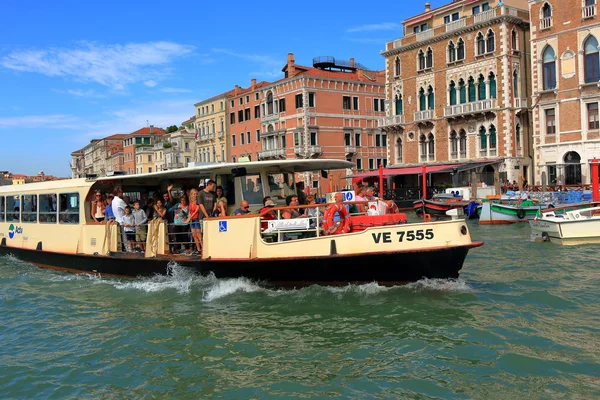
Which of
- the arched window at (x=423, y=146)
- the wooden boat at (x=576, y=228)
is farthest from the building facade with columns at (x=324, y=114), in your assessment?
the wooden boat at (x=576, y=228)

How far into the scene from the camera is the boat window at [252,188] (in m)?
11.3

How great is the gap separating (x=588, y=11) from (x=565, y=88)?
4.25 metres

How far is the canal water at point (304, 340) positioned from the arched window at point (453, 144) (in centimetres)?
2864

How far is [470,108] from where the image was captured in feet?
125

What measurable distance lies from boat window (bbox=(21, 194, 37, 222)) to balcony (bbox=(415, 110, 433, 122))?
A: 31.3 meters

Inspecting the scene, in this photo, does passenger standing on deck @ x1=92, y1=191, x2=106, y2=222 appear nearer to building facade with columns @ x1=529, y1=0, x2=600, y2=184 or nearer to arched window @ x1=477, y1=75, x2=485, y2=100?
building facade with columns @ x1=529, y1=0, x2=600, y2=184

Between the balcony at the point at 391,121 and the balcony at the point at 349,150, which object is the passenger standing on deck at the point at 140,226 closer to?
the balcony at the point at 391,121

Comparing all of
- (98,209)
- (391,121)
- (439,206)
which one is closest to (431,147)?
(391,121)

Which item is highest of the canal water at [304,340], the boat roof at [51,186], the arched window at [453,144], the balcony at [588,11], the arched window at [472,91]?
the balcony at [588,11]

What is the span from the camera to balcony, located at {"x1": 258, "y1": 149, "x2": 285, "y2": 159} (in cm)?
5498

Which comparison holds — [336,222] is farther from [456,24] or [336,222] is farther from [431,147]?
[431,147]

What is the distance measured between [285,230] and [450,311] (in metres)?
3.07

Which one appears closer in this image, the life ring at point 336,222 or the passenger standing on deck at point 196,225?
the life ring at point 336,222

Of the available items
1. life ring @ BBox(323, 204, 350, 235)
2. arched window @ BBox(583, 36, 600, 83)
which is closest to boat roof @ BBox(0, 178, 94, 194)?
life ring @ BBox(323, 204, 350, 235)
